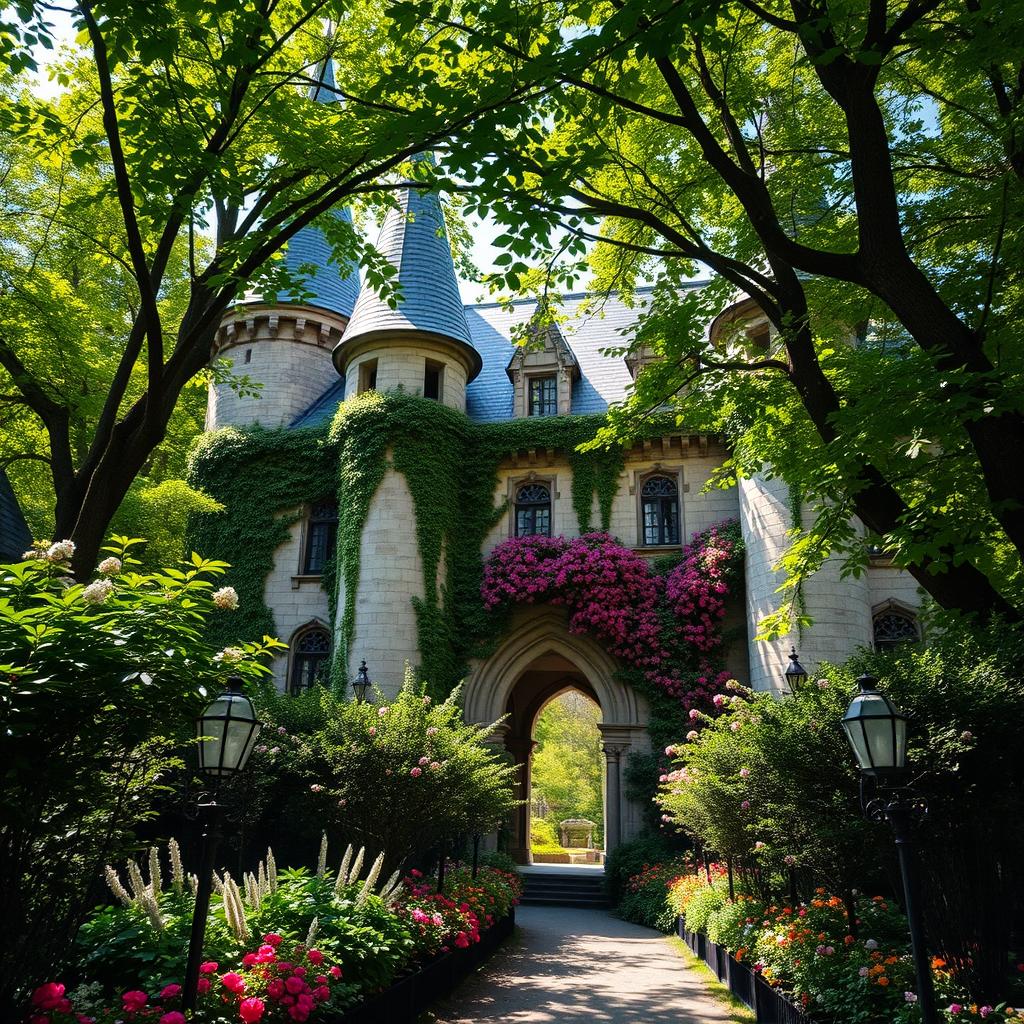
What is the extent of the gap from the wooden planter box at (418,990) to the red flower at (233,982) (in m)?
0.76

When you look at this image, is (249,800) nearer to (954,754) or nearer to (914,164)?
(954,754)

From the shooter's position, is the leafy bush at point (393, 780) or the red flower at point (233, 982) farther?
the leafy bush at point (393, 780)

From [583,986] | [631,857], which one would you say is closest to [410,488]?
[631,857]

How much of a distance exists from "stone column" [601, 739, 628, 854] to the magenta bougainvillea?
1.71 meters

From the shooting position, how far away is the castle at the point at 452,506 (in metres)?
16.9

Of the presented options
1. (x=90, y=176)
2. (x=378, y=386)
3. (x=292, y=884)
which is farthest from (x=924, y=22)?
(x=378, y=386)

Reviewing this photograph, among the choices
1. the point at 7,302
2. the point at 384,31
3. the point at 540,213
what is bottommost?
the point at 540,213

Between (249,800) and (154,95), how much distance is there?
845 cm

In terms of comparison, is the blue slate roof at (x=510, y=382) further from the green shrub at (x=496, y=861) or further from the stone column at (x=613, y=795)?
the green shrub at (x=496, y=861)

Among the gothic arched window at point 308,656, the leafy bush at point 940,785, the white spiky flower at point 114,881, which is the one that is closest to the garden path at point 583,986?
the leafy bush at point 940,785

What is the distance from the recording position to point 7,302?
1170 centimetres

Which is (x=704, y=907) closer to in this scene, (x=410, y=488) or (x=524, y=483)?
(x=410, y=488)

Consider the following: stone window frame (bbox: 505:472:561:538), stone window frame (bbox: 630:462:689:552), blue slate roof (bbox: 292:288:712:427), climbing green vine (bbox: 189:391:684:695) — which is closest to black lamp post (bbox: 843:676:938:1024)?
climbing green vine (bbox: 189:391:684:695)

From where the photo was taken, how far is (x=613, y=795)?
17234 mm
